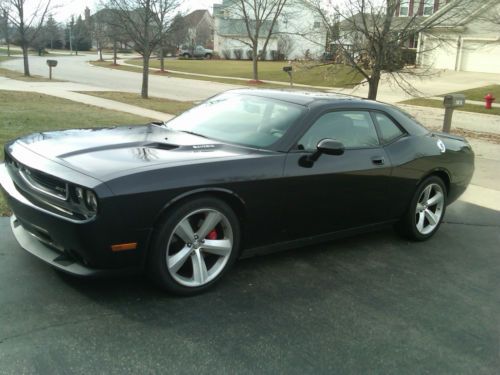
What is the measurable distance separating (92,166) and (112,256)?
60 cm

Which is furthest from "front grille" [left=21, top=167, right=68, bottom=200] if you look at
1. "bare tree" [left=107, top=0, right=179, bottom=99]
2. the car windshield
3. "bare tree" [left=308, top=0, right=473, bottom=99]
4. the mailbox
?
"bare tree" [left=107, top=0, right=179, bottom=99]

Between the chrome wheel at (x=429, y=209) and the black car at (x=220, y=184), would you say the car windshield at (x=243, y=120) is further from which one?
the chrome wheel at (x=429, y=209)

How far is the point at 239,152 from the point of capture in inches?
161

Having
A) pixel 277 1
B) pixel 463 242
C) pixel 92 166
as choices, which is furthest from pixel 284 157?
pixel 277 1

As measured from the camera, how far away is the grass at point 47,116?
1002 centimetres

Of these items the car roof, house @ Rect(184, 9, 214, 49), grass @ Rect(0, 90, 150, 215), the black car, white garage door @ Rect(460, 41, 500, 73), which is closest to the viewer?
the black car

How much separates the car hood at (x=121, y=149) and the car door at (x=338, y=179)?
449mm

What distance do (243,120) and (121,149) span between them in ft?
3.85

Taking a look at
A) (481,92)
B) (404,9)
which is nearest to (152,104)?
(404,9)

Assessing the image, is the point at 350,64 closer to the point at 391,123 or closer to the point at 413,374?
the point at 391,123

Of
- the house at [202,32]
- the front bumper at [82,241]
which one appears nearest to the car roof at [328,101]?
the front bumper at [82,241]

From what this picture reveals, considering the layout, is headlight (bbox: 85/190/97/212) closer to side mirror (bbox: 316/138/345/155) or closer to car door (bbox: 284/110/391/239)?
car door (bbox: 284/110/391/239)

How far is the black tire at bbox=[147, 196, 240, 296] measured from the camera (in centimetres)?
351

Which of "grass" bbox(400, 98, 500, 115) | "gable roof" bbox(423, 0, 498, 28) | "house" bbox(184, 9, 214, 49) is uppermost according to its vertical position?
"house" bbox(184, 9, 214, 49)
